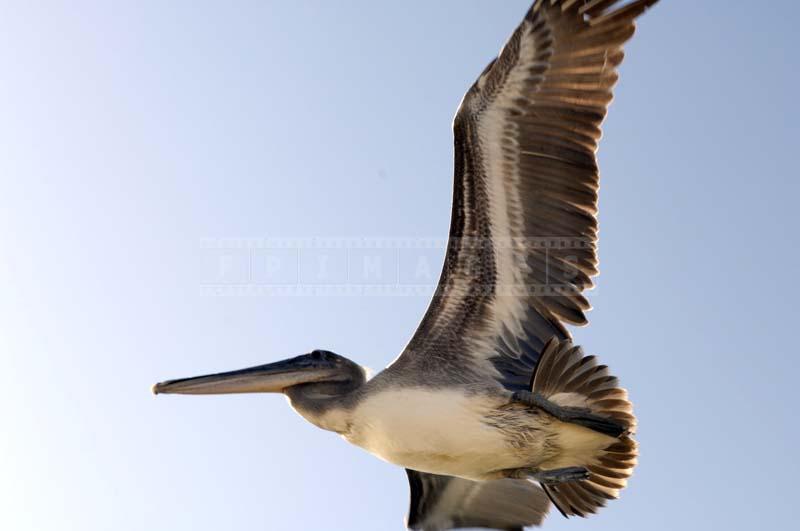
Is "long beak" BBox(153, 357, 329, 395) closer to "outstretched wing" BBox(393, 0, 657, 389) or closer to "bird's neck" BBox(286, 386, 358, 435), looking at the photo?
"bird's neck" BBox(286, 386, 358, 435)

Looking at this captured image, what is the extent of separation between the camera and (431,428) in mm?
7438

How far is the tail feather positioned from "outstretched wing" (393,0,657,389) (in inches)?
15.5

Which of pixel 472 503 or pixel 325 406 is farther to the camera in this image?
pixel 472 503

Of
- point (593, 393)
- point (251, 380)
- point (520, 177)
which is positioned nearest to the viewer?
point (593, 393)

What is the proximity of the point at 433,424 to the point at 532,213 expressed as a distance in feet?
5.68

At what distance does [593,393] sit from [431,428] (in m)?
1.20

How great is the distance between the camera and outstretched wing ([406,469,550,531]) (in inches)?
357

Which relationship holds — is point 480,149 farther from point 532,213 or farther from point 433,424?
point 433,424

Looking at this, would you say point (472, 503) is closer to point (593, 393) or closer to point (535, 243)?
point (593, 393)

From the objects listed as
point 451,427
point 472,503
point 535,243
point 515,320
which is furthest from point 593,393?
point 472,503

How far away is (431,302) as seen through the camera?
778cm

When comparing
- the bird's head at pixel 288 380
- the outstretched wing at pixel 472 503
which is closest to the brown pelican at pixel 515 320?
the bird's head at pixel 288 380

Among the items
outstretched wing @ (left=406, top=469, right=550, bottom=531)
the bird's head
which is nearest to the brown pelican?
the bird's head

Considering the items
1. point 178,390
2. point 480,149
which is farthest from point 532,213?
point 178,390
